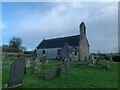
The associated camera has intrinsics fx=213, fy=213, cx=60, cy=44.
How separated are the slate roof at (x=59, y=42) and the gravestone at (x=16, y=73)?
42.1 metres

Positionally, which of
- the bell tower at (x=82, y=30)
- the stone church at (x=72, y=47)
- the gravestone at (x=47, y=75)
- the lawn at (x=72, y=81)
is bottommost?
the lawn at (x=72, y=81)

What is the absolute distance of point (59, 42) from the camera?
59.4 m

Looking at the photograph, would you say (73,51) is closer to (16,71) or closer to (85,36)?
(85,36)

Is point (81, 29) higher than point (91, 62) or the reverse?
higher

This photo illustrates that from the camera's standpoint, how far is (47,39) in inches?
2675

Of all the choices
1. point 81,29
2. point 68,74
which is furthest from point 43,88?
point 81,29

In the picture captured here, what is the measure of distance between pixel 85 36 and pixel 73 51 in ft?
17.3

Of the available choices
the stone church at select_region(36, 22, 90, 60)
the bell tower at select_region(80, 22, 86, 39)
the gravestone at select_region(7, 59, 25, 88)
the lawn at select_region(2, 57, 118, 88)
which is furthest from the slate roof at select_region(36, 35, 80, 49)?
the gravestone at select_region(7, 59, 25, 88)

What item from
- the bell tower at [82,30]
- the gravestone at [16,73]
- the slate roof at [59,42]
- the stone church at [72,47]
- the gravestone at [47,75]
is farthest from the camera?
the slate roof at [59,42]

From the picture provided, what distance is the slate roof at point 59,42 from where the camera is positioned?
5431 centimetres

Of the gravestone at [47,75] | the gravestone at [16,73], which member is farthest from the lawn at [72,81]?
the gravestone at [16,73]

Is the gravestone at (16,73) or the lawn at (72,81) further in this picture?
the lawn at (72,81)

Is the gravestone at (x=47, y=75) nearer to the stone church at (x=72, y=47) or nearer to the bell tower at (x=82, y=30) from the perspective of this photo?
the stone church at (x=72, y=47)

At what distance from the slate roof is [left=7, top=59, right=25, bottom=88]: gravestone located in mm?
42130
